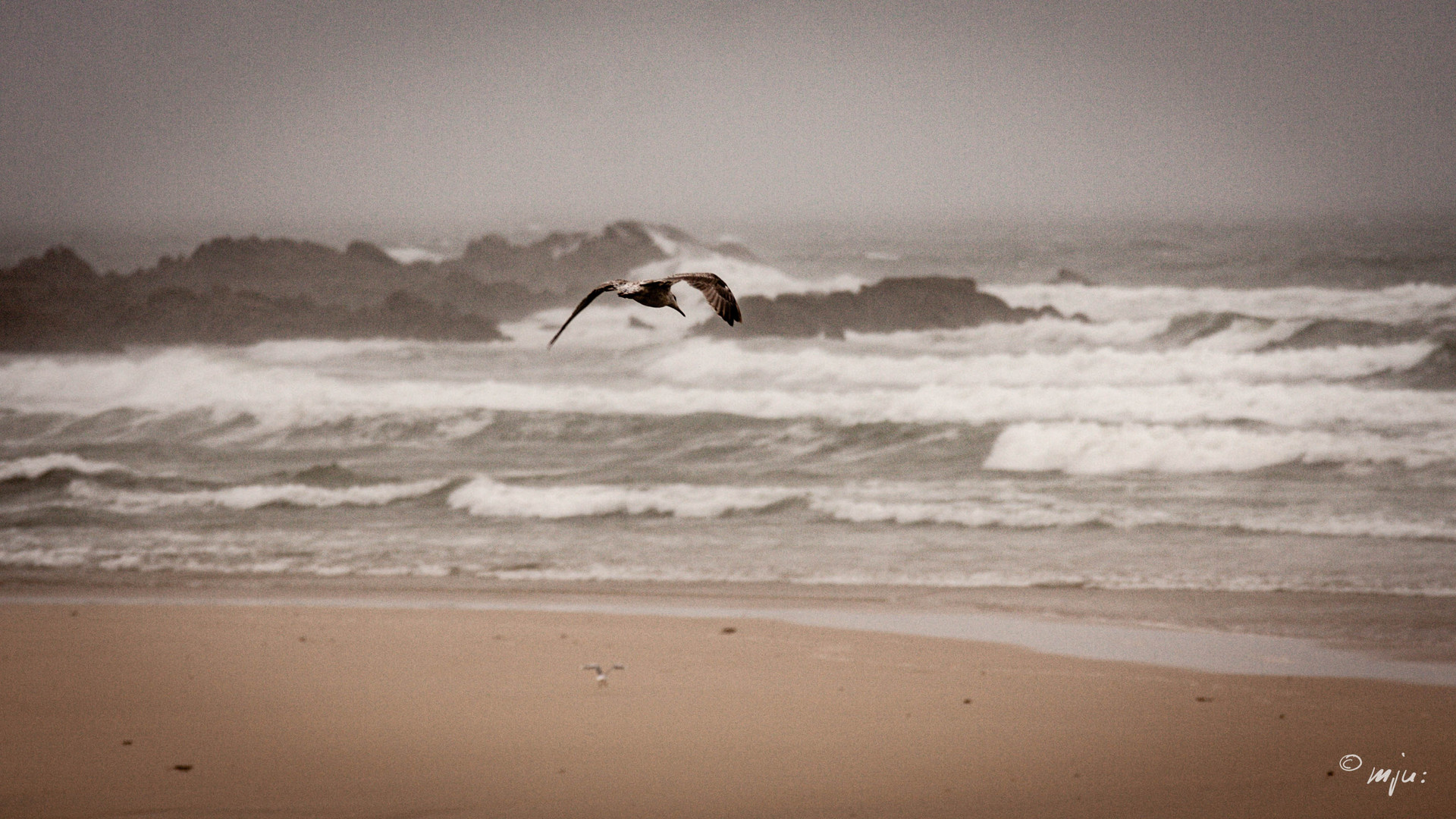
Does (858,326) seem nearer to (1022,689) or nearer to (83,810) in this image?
(1022,689)

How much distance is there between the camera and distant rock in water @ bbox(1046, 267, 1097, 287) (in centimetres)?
2530

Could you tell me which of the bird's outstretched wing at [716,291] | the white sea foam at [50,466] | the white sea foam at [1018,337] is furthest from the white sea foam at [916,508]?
the white sea foam at [1018,337]

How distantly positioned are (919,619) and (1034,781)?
275cm

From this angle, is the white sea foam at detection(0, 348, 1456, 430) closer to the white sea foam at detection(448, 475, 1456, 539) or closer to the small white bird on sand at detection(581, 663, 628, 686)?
the white sea foam at detection(448, 475, 1456, 539)

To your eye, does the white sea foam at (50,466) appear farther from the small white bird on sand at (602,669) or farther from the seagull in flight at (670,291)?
the seagull in flight at (670,291)

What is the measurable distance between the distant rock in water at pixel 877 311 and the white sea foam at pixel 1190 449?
836 cm

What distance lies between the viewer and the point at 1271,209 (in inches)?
935

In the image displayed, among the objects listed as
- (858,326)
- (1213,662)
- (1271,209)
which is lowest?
(1213,662)

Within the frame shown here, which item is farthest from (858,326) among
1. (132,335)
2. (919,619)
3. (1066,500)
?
(919,619)

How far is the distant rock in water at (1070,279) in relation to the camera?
2530 cm

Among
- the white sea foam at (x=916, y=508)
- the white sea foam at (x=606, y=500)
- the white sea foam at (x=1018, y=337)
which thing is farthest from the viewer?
the white sea foam at (x=1018, y=337)

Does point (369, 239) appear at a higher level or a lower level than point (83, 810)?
higher

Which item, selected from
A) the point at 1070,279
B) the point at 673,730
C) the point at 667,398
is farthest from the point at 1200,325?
the point at 673,730

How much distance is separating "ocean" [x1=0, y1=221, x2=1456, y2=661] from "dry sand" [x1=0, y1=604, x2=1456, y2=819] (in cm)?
166
